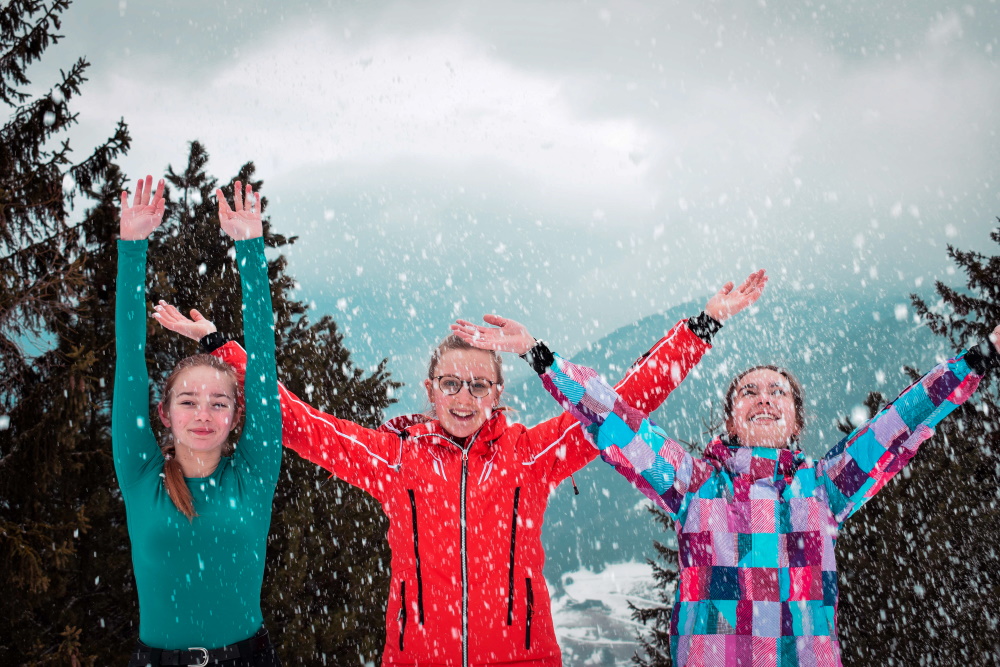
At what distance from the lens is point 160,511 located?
304 cm

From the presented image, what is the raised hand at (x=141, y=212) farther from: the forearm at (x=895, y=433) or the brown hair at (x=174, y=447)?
the forearm at (x=895, y=433)

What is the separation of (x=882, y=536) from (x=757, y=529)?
69.7 feet

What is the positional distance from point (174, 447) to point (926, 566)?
2289 centimetres

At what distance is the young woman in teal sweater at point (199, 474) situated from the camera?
9.75ft

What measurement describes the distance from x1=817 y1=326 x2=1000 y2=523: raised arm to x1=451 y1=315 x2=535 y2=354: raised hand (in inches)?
60.9

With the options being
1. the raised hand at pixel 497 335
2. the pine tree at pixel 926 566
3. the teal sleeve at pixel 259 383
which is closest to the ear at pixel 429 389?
the raised hand at pixel 497 335

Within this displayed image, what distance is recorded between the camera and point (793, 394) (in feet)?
12.5

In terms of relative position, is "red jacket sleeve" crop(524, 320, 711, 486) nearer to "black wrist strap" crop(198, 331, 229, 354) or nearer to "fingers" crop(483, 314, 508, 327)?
"fingers" crop(483, 314, 508, 327)

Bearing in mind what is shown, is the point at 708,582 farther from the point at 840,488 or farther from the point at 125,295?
the point at 125,295

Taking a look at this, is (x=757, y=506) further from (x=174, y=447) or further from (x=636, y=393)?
(x=174, y=447)

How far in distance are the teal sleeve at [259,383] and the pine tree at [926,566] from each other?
17.0 m

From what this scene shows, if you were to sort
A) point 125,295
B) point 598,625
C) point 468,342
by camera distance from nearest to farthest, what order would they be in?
1. point 125,295
2. point 468,342
3. point 598,625

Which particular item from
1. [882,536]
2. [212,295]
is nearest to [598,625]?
[882,536]

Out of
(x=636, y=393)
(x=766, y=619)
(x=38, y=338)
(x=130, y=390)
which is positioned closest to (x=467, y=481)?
(x=636, y=393)
